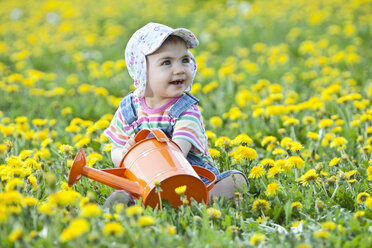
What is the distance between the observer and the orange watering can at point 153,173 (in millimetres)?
2061

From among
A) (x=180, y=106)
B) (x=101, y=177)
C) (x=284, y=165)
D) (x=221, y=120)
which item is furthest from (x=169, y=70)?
(x=221, y=120)

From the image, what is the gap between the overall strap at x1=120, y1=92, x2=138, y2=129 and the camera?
8.26 ft

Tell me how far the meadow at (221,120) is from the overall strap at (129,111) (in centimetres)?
32

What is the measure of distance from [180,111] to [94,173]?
0.55 meters

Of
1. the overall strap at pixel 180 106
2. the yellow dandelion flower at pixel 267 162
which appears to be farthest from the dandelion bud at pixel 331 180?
the overall strap at pixel 180 106

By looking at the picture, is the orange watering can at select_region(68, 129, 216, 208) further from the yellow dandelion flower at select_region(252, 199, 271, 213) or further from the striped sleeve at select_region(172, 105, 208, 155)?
the yellow dandelion flower at select_region(252, 199, 271, 213)

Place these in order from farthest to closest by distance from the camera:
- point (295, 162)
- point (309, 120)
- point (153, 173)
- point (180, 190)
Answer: point (309, 120)
point (295, 162)
point (153, 173)
point (180, 190)

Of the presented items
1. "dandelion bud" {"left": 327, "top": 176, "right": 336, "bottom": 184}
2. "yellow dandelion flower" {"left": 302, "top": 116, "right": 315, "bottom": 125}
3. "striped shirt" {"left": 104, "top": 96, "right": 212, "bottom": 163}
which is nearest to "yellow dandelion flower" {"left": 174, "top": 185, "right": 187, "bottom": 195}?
"striped shirt" {"left": 104, "top": 96, "right": 212, "bottom": 163}

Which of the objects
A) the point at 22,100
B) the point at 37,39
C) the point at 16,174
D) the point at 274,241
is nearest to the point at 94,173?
the point at 16,174

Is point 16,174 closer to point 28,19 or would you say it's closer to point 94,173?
point 94,173

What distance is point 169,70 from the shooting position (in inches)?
92.5

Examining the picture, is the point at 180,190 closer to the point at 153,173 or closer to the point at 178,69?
the point at 153,173

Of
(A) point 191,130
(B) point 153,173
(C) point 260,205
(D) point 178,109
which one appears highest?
(D) point 178,109

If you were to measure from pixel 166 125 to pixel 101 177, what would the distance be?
0.50m
